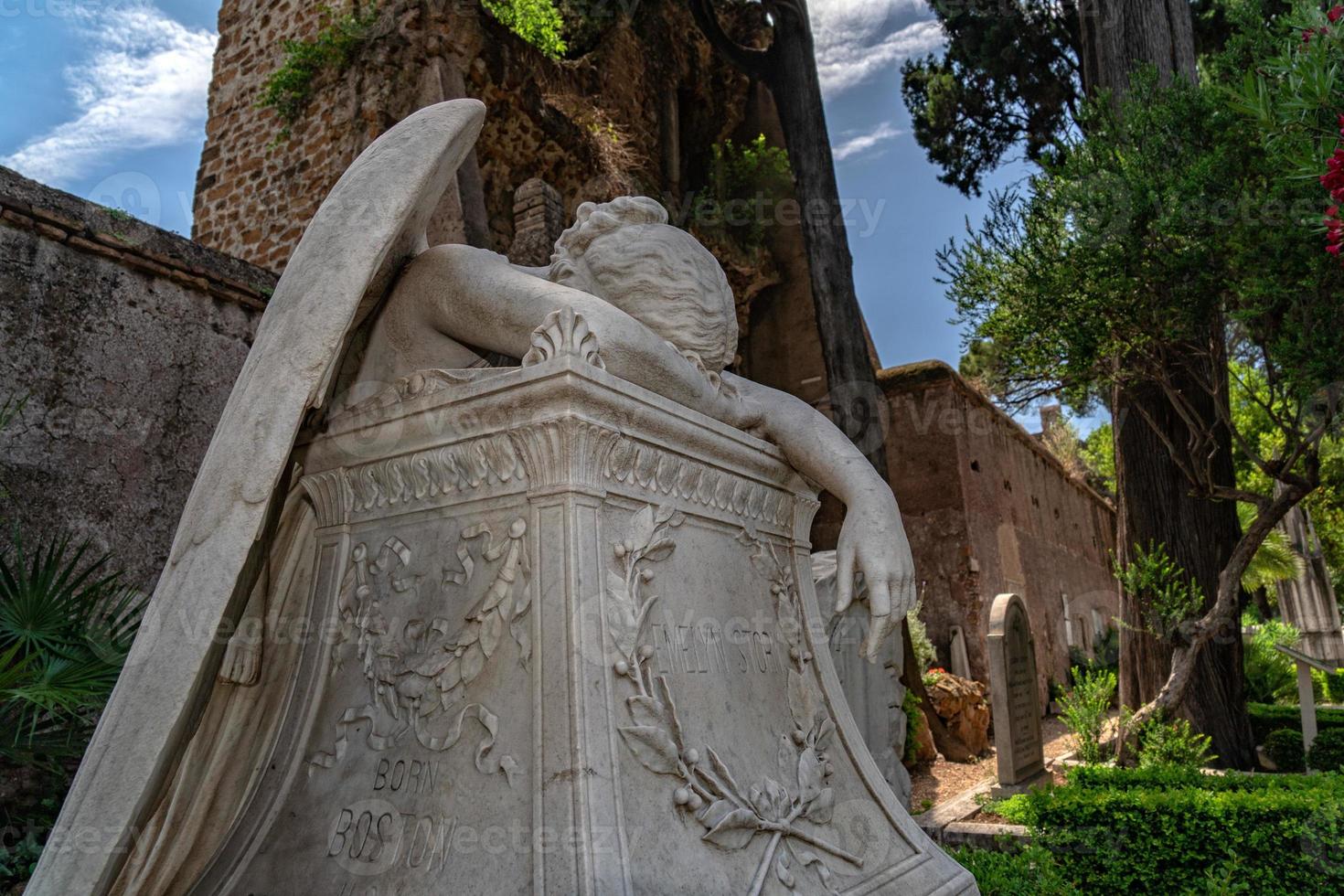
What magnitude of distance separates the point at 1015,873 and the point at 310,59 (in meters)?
9.07

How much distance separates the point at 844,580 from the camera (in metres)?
1.86

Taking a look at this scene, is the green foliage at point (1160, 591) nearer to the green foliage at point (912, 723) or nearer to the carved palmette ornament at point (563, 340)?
the green foliage at point (912, 723)

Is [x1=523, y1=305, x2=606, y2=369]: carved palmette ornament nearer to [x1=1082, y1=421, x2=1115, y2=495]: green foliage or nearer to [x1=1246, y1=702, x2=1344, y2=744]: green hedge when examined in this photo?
[x1=1246, y1=702, x2=1344, y2=744]: green hedge

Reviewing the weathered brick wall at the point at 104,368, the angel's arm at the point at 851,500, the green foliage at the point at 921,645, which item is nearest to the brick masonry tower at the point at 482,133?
the weathered brick wall at the point at 104,368

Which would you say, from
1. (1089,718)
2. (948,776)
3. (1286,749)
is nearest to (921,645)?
(948,776)

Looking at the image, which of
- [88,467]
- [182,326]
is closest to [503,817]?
[88,467]

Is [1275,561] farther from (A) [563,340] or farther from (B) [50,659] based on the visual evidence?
(B) [50,659]

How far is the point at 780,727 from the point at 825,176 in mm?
8154

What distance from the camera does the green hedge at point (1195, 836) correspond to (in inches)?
147

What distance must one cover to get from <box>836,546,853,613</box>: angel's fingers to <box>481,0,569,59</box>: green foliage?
333 inches

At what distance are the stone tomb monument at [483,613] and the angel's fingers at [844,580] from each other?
13 mm

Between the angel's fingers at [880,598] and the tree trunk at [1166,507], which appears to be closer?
the angel's fingers at [880,598]

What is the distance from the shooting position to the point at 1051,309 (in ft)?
21.3

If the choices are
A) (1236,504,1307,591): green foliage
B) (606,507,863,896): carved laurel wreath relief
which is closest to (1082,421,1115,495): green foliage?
(1236,504,1307,591): green foliage
